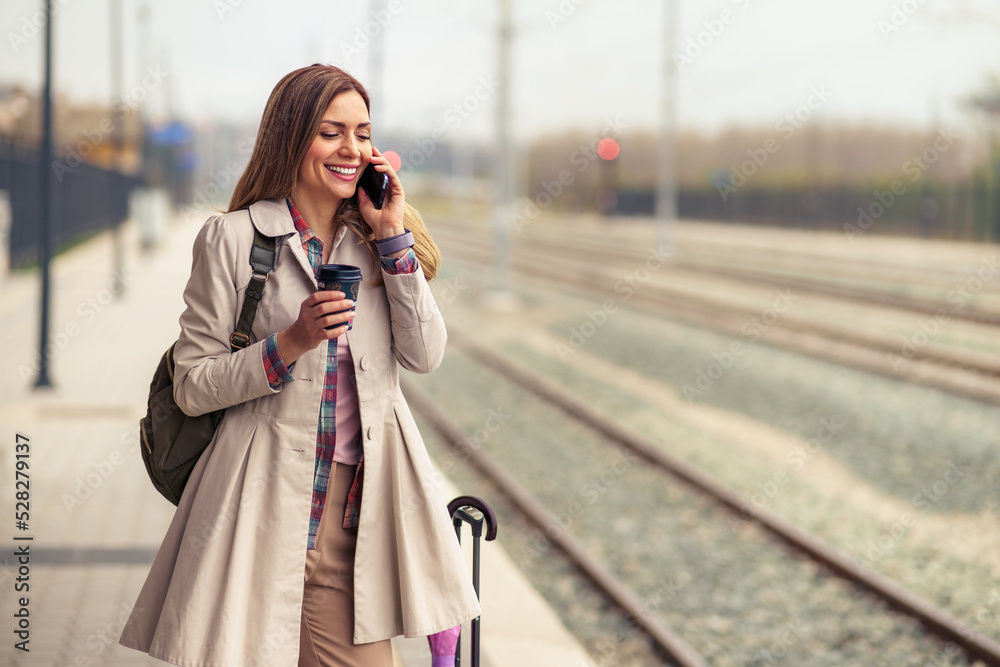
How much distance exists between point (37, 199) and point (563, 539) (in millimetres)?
16961

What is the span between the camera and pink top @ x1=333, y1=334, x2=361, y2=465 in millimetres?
2182

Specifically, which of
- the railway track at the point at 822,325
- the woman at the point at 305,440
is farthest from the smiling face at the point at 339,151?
the railway track at the point at 822,325

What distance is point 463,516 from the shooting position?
106 inches

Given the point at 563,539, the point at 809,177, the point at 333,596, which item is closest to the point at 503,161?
the point at 563,539

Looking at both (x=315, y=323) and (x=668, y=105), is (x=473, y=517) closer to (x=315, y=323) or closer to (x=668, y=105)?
(x=315, y=323)

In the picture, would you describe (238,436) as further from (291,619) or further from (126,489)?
(126,489)

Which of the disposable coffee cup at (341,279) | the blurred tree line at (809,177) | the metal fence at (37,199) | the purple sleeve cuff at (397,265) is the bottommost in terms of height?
the disposable coffee cup at (341,279)

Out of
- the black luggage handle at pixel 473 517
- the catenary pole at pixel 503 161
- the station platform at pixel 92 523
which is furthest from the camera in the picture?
the catenary pole at pixel 503 161

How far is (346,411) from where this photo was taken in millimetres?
2188

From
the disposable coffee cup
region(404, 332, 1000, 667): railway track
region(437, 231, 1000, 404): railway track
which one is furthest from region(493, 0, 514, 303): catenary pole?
the disposable coffee cup

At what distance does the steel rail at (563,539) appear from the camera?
191 inches

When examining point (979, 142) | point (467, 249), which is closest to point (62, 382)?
point (467, 249)

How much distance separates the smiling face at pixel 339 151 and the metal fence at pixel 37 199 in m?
9.99

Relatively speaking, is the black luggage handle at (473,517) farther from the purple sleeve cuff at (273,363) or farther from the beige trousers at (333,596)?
the purple sleeve cuff at (273,363)
